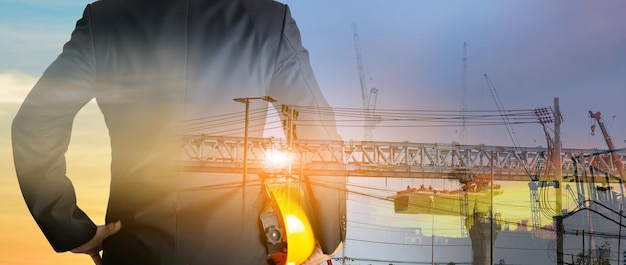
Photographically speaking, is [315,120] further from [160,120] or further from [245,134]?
[160,120]

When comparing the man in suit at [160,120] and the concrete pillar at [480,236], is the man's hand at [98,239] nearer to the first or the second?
the man in suit at [160,120]

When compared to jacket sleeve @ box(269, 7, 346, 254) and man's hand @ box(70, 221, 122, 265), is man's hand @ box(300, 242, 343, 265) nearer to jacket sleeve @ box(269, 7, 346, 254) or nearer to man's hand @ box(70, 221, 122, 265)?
jacket sleeve @ box(269, 7, 346, 254)

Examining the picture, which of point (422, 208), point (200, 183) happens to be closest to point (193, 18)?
point (200, 183)

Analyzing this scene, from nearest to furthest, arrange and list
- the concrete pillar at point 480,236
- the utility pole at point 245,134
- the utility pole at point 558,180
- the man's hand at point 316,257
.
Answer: the utility pole at point 245,134, the man's hand at point 316,257, the utility pole at point 558,180, the concrete pillar at point 480,236

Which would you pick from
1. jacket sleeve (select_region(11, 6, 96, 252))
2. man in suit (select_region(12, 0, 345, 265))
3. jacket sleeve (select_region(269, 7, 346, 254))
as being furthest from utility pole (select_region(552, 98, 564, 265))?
jacket sleeve (select_region(11, 6, 96, 252))

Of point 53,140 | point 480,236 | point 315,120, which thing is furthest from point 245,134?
point 480,236

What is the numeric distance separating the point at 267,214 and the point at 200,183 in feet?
1.12

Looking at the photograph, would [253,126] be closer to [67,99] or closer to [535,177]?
[67,99]

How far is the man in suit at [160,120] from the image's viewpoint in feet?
9.58

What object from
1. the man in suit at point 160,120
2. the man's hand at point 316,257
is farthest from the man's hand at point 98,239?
the man's hand at point 316,257

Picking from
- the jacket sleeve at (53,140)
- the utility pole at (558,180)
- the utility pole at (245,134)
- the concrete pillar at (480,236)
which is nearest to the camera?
the jacket sleeve at (53,140)

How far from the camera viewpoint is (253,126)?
3.11 meters

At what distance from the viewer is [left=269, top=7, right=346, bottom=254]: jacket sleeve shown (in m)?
3.09

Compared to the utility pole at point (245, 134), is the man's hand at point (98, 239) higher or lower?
lower
